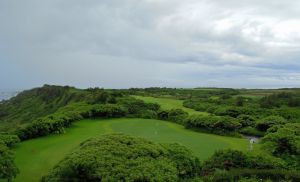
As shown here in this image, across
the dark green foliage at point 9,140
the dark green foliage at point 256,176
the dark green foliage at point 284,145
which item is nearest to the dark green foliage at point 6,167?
the dark green foliage at point 256,176

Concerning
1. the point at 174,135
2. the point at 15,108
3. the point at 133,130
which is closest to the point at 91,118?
the point at 133,130

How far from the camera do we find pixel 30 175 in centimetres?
2288

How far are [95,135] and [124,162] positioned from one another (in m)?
20.3

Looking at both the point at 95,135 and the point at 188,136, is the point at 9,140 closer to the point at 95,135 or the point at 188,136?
the point at 95,135

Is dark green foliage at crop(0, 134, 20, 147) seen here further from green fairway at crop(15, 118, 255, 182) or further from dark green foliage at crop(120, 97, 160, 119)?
dark green foliage at crop(120, 97, 160, 119)

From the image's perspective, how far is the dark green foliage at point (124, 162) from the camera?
15.9 metres

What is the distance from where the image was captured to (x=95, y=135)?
1453 inches

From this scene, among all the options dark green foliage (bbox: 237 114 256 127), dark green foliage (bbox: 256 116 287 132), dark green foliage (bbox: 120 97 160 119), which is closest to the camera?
dark green foliage (bbox: 256 116 287 132)

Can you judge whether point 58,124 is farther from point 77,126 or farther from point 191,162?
point 191,162

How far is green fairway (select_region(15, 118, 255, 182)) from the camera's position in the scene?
25.5 m

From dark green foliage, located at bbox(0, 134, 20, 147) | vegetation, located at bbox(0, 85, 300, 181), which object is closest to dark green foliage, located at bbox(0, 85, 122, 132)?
vegetation, located at bbox(0, 85, 300, 181)

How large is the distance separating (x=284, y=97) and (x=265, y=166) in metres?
55.6

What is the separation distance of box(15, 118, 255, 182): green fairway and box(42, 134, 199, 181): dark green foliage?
20.0 feet

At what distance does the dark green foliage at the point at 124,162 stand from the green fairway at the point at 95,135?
20.0ft
